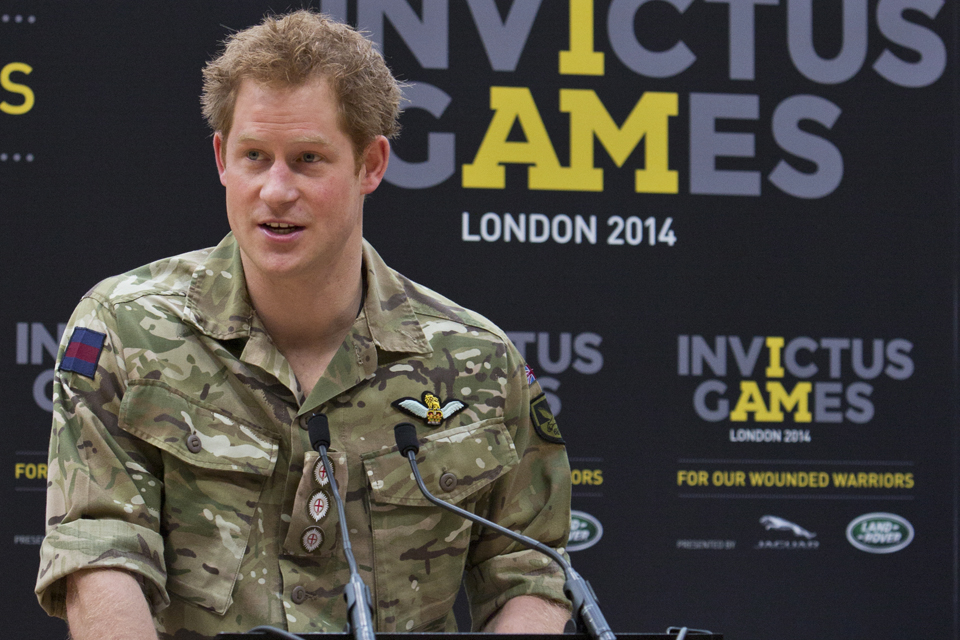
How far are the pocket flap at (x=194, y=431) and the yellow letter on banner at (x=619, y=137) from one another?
1.46 metres

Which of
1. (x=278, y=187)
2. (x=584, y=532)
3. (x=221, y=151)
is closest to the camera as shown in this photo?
(x=278, y=187)

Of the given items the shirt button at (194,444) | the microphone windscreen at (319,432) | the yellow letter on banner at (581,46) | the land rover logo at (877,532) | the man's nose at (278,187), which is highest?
the yellow letter on banner at (581,46)

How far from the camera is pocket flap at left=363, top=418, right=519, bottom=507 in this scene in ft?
4.58

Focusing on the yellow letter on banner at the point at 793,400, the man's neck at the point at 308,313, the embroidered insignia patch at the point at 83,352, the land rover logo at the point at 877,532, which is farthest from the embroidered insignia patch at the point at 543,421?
the land rover logo at the point at 877,532

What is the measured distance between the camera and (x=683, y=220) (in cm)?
263

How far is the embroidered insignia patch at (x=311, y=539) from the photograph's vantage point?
132 cm

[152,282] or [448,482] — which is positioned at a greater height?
[152,282]

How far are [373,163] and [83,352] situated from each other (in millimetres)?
479

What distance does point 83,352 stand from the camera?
50.7 inches

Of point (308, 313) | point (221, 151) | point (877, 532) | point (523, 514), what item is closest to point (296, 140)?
point (221, 151)

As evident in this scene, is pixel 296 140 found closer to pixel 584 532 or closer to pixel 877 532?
pixel 584 532

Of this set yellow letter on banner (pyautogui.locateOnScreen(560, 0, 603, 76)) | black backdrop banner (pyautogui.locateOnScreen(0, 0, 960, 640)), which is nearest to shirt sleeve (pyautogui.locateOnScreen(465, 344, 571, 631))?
black backdrop banner (pyautogui.locateOnScreen(0, 0, 960, 640))

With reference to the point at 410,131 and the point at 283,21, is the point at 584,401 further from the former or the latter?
the point at 283,21

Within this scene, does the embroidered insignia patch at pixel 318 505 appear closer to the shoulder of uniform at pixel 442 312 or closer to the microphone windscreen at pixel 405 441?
the microphone windscreen at pixel 405 441
